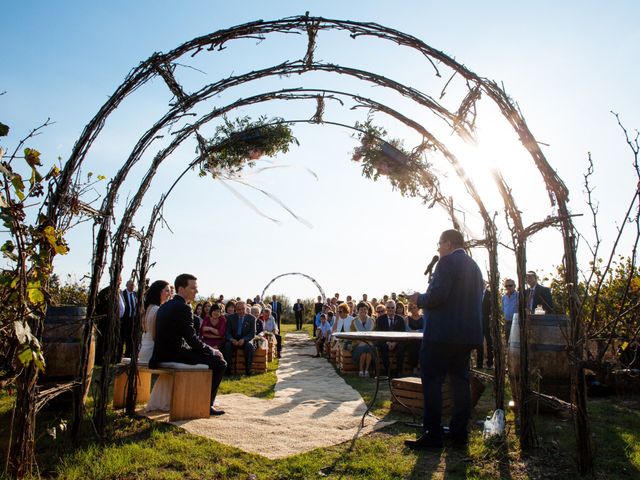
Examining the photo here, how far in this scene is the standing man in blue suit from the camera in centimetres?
449

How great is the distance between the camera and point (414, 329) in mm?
10844

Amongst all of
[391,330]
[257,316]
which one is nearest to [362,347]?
[391,330]

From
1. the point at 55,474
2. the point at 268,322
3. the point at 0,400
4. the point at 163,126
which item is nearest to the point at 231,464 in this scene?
the point at 55,474

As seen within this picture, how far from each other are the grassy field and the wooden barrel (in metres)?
0.50

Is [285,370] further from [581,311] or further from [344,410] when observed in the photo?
[581,311]

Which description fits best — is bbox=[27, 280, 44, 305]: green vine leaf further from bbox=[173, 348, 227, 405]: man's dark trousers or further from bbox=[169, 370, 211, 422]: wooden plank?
bbox=[173, 348, 227, 405]: man's dark trousers

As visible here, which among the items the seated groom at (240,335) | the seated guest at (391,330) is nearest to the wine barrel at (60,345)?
the seated groom at (240,335)

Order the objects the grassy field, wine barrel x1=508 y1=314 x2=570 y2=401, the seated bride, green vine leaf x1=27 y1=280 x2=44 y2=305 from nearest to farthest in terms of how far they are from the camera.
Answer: green vine leaf x1=27 y1=280 x2=44 y2=305
the grassy field
wine barrel x1=508 y1=314 x2=570 y2=401
the seated bride

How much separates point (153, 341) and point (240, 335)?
391cm

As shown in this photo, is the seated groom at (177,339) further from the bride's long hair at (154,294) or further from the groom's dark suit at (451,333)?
the groom's dark suit at (451,333)

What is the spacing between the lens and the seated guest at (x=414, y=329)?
33.8ft

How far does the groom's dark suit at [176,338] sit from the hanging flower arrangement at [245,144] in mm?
1601

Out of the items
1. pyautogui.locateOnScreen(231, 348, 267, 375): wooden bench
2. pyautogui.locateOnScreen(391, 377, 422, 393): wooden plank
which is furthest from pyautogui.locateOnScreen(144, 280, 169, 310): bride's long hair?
pyautogui.locateOnScreen(231, 348, 267, 375): wooden bench

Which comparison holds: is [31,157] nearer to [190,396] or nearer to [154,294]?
[190,396]
